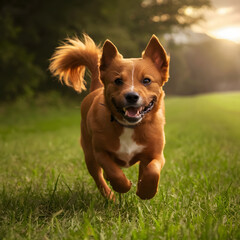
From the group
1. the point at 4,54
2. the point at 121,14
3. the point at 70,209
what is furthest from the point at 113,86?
the point at 121,14

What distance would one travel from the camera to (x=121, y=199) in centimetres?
330

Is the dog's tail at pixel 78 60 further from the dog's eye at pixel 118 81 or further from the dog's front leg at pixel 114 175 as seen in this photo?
the dog's front leg at pixel 114 175

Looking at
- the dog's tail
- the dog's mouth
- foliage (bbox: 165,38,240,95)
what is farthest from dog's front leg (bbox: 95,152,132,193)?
foliage (bbox: 165,38,240,95)

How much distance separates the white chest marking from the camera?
319cm

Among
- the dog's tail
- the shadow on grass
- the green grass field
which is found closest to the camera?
the green grass field

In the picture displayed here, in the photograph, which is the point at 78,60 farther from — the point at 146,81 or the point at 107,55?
the point at 146,81

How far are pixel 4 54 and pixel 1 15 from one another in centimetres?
188

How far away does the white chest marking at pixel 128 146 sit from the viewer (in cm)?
319

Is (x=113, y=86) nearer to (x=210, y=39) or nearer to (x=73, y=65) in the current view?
(x=73, y=65)

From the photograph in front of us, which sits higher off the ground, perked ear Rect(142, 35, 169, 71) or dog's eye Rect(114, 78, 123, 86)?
perked ear Rect(142, 35, 169, 71)

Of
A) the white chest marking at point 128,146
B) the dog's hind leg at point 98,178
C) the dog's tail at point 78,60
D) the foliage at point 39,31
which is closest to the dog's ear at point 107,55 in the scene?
the white chest marking at point 128,146

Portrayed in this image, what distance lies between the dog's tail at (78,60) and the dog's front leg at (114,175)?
4.46 feet

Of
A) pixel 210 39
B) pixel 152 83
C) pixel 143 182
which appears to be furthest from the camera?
pixel 210 39

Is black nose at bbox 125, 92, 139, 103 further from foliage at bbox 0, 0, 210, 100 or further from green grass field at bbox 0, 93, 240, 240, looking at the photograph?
foliage at bbox 0, 0, 210, 100
